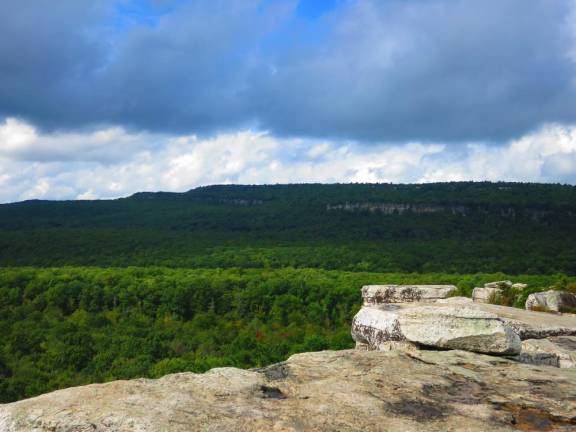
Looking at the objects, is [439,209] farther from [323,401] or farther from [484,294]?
[323,401]

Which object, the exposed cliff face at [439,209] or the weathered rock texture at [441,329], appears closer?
the weathered rock texture at [441,329]

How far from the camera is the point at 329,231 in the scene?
5620 inches

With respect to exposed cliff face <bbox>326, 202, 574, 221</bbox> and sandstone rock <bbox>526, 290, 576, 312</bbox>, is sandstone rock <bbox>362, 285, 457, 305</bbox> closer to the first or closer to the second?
sandstone rock <bbox>526, 290, 576, 312</bbox>

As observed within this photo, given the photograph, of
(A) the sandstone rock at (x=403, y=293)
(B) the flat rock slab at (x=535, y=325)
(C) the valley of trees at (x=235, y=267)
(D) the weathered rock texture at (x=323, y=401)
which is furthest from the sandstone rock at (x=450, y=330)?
(C) the valley of trees at (x=235, y=267)

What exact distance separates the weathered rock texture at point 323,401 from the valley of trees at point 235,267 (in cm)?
1871

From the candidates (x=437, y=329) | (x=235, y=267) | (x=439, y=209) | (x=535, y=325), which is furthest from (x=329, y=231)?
(x=437, y=329)

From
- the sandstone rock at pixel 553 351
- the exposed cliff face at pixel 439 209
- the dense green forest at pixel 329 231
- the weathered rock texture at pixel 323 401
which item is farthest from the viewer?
the exposed cliff face at pixel 439 209

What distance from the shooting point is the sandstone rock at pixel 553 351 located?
1057cm

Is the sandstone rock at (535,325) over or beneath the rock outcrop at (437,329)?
beneath

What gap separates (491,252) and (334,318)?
49434 millimetres

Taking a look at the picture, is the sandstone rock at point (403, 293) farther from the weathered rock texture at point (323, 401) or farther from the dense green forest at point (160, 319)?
the dense green forest at point (160, 319)

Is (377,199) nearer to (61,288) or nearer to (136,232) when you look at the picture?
(136,232)

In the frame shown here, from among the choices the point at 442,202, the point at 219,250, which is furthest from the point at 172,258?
the point at 442,202

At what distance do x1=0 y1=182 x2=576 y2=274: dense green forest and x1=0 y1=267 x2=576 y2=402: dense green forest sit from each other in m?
21.4
